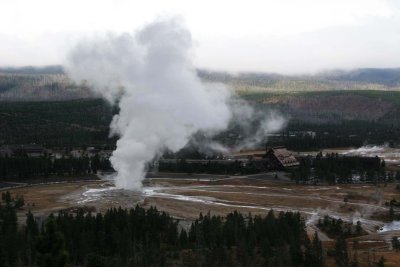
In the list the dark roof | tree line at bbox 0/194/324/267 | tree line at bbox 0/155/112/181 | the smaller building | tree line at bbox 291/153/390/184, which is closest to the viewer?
tree line at bbox 0/194/324/267

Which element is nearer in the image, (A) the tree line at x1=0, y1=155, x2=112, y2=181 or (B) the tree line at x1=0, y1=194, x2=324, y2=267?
(B) the tree line at x1=0, y1=194, x2=324, y2=267

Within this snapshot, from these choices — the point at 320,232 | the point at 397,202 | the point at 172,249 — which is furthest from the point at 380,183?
the point at 172,249

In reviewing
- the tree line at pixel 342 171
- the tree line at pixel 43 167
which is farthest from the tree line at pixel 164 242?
the tree line at pixel 43 167

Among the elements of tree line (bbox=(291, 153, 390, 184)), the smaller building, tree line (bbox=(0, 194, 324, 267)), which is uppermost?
the smaller building

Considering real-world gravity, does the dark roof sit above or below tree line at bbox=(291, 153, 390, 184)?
above

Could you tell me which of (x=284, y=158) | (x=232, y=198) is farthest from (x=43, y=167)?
(x=284, y=158)

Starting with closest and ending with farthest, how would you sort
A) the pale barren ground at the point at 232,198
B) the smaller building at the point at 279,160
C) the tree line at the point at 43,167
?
the pale barren ground at the point at 232,198 < the tree line at the point at 43,167 < the smaller building at the point at 279,160

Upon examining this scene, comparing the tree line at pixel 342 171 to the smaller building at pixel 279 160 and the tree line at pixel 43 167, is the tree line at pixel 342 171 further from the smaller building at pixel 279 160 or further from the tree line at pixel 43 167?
the tree line at pixel 43 167

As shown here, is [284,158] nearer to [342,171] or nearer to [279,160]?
[279,160]

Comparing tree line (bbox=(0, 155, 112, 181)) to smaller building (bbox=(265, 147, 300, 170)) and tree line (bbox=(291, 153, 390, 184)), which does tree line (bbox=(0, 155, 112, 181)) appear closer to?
smaller building (bbox=(265, 147, 300, 170))

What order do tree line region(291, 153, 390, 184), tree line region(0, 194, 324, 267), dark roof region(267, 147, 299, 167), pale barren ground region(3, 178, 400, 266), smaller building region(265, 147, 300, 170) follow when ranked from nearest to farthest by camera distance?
tree line region(0, 194, 324, 267), pale barren ground region(3, 178, 400, 266), tree line region(291, 153, 390, 184), smaller building region(265, 147, 300, 170), dark roof region(267, 147, 299, 167)

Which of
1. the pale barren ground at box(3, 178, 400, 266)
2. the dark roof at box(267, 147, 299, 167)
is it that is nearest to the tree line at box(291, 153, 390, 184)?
the dark roof at box(267, 147, 299, 167)
